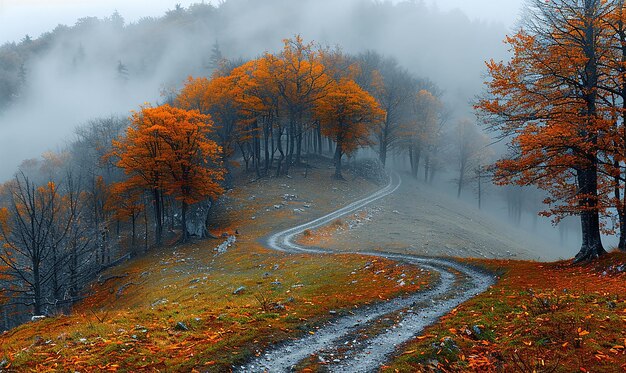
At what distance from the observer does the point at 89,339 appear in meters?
10.5

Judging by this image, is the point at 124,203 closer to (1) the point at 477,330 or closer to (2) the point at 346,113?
(2) the point at 346,113

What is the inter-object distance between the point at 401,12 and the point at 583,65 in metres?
183

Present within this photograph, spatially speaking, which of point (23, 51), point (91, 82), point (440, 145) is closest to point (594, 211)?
point (440, 145)

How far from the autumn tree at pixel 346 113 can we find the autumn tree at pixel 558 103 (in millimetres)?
42530

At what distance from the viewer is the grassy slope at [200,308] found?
942 cm

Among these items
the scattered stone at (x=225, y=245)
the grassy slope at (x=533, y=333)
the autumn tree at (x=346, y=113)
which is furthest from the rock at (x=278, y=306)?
the autumn tree at (x=346, y=113)

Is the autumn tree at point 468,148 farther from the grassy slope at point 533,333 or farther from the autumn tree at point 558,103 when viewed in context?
the grassy slope at point 533,333

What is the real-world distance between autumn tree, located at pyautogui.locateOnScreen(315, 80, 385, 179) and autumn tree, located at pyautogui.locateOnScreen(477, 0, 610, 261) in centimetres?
4253

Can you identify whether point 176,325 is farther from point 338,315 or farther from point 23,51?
Result: point 23,51

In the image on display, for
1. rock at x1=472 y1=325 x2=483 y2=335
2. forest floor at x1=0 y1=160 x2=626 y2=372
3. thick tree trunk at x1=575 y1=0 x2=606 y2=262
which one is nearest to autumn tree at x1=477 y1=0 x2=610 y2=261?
thick tree trunk at x1=575 y1=0 x2=606 y2=262

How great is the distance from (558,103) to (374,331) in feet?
48.2

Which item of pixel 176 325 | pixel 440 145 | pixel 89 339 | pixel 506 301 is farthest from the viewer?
pixel 440 145

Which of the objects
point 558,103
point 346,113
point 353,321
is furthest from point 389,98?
point 353,321

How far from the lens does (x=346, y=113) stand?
203 ft
